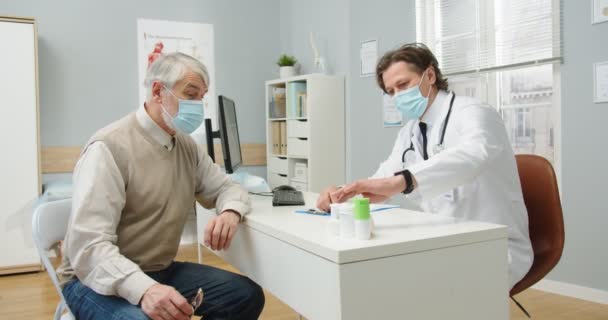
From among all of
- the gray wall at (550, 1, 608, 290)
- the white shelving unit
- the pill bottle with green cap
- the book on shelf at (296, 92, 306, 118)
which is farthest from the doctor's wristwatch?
the book on shelf at (296, 92, 306, 118)

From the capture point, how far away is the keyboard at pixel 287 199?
1.83 meters

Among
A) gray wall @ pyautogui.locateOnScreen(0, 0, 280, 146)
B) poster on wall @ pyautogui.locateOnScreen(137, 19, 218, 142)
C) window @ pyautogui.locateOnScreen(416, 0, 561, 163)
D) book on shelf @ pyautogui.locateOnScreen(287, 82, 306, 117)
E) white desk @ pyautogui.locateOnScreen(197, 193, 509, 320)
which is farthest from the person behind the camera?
poster on wall @ pyautogui.locateOnScreen(137, 19, 218, 142)

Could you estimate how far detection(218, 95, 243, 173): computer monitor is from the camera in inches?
90.4

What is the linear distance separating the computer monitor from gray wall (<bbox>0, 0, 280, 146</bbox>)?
7.03ft

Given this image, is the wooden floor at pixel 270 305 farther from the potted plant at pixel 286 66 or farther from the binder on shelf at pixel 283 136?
the potted plant at pixel 286 66

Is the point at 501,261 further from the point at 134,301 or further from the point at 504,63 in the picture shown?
the point at 504,63

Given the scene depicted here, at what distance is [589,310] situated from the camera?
2594 mm

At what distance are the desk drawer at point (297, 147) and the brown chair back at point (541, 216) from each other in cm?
256

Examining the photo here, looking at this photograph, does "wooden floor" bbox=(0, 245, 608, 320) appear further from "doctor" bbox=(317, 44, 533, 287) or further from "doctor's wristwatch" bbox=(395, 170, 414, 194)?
"doctor's wristwatch" bbox=(395, 170, 414, 194)

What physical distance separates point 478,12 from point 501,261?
2425 millimetres

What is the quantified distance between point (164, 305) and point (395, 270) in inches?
21.8

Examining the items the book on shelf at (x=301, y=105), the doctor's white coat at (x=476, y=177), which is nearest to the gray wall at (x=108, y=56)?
the book on shelf at (x=301, y=105)

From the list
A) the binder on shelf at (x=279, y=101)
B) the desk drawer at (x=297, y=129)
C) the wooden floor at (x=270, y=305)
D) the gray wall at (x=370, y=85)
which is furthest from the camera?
the binder on shelf at (x=279, y=101)

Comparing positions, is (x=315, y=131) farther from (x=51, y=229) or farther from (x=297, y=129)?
(x=51, y=229)
